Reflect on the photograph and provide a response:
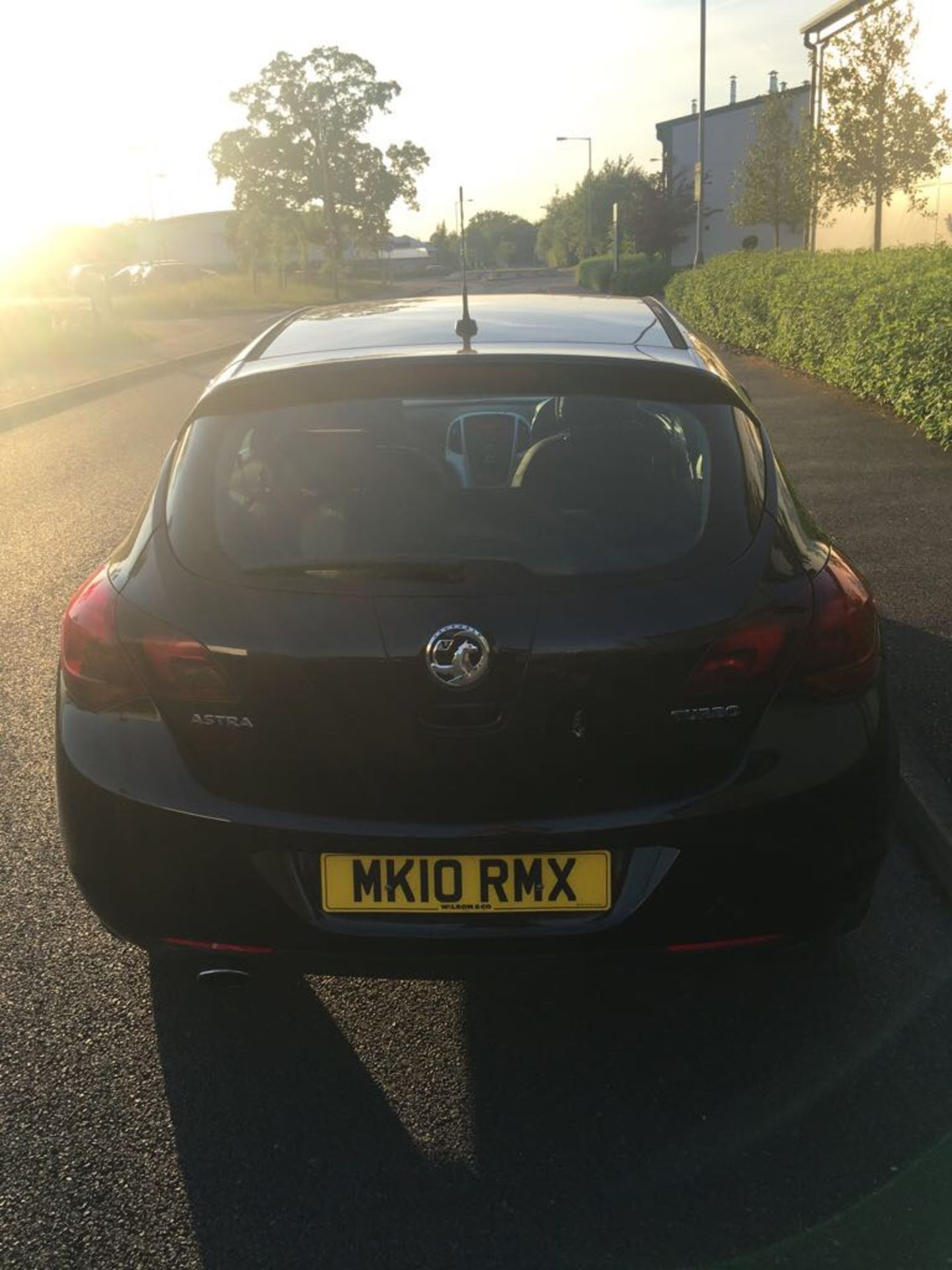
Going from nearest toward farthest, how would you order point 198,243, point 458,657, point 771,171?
1. point 458,657
2. point 771,171
3. point 198,243

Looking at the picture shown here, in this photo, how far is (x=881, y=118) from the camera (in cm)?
2705

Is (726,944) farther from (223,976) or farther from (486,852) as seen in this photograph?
(223,976)

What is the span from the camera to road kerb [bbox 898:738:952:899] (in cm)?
385

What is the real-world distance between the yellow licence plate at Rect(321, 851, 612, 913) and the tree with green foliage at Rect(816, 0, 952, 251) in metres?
27.5

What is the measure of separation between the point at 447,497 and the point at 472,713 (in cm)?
57

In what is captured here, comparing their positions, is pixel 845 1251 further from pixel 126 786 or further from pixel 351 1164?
pixel 126 786

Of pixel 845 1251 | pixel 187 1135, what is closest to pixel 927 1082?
pixel 845 1251

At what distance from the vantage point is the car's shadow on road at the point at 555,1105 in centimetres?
247

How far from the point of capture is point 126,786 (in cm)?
270

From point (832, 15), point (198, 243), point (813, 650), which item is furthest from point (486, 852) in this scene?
point (198, 243)

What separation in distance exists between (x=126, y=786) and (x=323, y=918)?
48 cm

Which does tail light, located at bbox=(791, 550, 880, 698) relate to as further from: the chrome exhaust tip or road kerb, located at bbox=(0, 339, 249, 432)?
road kerb, located at bbox=(0, 339, 249, 432)

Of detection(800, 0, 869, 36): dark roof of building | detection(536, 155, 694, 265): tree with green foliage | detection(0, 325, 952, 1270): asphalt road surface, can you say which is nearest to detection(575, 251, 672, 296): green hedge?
detection(536, 155, 694, 265): tree with green foliage

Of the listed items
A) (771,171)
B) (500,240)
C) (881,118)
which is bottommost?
(500,240)
